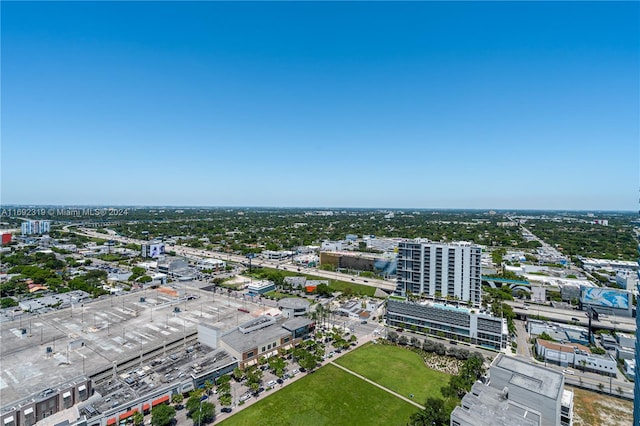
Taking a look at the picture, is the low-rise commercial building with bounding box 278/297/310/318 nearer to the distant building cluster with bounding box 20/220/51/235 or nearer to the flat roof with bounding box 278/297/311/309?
the flat roof with bounding box 278/297/311/309

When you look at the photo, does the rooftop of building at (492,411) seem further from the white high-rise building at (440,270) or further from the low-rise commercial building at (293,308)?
the white high-rise building at (440,270)

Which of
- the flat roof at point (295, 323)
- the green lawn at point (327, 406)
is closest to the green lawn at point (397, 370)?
the green lawn at point (327, 406)

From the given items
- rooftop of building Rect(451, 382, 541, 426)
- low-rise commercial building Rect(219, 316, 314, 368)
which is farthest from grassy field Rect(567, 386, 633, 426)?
low-rise commercial building Rect(219, 316, 314, 368)

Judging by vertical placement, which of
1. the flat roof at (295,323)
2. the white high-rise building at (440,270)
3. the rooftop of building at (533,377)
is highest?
the white high-rise building at (440,270)

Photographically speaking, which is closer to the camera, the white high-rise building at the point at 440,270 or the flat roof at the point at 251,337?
the flat roof at the point at 251,337

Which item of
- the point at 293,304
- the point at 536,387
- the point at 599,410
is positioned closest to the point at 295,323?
the point at 293,304

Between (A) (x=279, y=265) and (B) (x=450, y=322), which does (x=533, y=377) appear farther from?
(A) (x=279, y=265)

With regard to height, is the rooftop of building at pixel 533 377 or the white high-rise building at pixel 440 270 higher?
the white high-rise building at pixel 440 270
